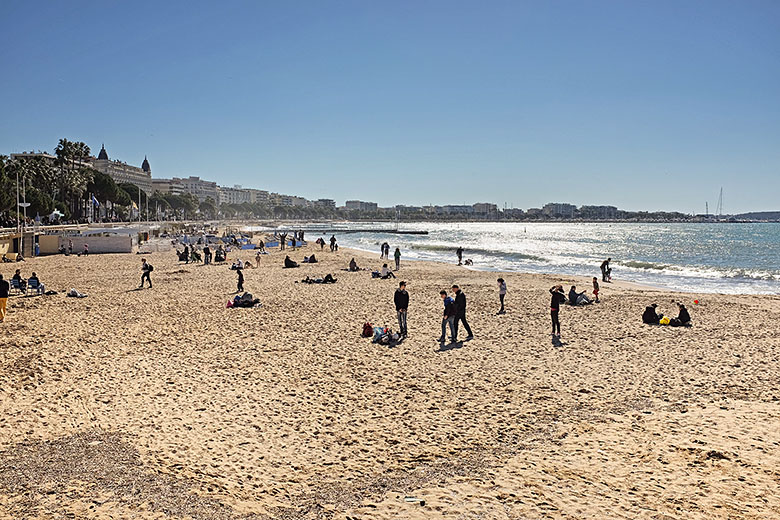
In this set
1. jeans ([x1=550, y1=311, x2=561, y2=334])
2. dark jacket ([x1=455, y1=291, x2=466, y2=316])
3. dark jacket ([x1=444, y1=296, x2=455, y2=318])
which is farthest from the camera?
jeans ([x1=550, y1=311, x2=561, y2=334])

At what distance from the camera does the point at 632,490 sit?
552 centimetres

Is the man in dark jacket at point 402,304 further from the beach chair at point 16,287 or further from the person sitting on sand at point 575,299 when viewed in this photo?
the beach chair at point 16,287

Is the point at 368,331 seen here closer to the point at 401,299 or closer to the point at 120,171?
the point at 401,299

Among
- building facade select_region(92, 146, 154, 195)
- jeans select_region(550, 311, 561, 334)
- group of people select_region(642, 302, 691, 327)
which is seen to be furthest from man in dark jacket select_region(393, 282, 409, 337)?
building facade select_region(92, 146, 154, 195)

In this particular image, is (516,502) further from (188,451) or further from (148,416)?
(148,416)

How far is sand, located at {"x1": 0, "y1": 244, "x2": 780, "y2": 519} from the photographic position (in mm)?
5332

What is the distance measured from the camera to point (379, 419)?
744 centimetres

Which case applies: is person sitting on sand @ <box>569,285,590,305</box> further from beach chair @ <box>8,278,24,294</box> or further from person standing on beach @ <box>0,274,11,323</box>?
beach chair @ <box>8,278,24,294</box>

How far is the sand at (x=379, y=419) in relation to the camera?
17.5ft

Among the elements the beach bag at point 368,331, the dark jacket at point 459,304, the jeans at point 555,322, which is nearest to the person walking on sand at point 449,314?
the dark jacket at point 459,304

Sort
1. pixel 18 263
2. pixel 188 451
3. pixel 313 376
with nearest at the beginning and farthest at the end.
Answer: pixel 188 451 → pixel 313 376 → pixel 18 263

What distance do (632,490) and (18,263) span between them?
106ft

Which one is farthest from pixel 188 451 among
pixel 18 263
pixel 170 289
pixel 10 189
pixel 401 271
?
pixel 10 189

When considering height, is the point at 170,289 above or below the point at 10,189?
below
